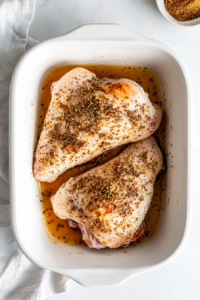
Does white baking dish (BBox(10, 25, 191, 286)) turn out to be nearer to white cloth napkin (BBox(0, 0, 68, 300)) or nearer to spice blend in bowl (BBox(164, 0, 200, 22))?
white cloth napkin (BBox(0, 0, 68, 300))

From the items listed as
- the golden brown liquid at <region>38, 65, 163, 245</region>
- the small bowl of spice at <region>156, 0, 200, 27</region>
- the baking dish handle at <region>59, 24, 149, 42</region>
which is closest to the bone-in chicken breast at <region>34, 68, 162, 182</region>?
the golden brown liquid at <region>38, 65, 163, 245</region>

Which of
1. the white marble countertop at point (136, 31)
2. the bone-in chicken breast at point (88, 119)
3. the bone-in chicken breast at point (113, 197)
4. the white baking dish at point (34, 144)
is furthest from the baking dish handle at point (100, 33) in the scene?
the bone-in chicken breast at point (113, 197)

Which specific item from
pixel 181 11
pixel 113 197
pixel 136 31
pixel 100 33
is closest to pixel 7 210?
pixel 113 197

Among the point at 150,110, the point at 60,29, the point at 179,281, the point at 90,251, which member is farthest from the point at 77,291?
the point at 60,29

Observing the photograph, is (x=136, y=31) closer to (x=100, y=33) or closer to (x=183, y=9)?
(x=183, y=9)

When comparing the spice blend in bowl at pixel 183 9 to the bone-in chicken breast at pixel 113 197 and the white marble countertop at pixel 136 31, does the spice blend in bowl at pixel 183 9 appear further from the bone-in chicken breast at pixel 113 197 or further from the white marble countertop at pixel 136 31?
the bone-in chicken breast at pixel 113 197

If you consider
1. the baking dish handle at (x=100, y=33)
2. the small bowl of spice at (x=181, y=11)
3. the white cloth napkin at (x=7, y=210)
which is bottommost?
the white cloth napkin at (x=7, y=210)

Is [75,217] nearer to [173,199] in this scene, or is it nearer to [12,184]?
[12,184]
